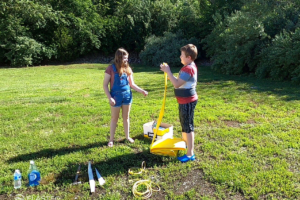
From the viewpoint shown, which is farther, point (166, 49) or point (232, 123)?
point (166, 49)

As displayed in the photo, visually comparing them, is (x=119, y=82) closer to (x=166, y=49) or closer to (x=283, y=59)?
(x=283, y=59)

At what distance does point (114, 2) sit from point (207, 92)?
65.3 ft

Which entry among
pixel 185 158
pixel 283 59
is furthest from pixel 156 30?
pixel 185 158

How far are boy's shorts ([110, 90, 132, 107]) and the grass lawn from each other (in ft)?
2.49

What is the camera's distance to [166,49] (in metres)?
17.8

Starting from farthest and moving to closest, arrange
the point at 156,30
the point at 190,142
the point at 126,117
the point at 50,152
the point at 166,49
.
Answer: the point at 156,30
the point at 166,49
the point at 126,117
the point at 50,152
the point at 190,142

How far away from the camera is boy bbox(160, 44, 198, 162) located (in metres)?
3.66

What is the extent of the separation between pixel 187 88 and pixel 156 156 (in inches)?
47.2

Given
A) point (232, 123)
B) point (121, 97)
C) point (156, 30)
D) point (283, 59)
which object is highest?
point (156, 30)

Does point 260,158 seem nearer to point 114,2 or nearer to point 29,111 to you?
point 29,111

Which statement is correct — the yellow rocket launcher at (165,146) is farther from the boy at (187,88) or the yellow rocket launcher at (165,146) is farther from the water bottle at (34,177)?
the water bottle at (34,177)

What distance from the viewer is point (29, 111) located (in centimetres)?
671

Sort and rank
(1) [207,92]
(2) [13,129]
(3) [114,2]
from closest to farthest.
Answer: (2) [13,129], (1) [207,92], (3) [114,2]

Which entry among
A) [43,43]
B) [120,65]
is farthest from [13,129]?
[43,43]
